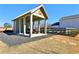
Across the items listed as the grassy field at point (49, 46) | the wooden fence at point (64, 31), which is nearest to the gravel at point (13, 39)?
the grassy field at point (49, 46)

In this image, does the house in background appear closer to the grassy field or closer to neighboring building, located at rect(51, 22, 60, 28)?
neighboring building, located at rect(51, 22, 60, 28)

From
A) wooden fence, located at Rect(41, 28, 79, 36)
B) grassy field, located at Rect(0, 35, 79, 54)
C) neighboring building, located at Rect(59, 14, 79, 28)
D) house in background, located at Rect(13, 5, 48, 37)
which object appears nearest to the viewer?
grassy field, located at Rect(0, 35, 79, 54)

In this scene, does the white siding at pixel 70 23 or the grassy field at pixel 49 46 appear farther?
the white siding at pixel 70 23

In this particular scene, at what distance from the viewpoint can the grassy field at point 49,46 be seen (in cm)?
495

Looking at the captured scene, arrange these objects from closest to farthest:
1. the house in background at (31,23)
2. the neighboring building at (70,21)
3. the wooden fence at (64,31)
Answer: the neighboring building at (70,21) → the wooden fence at (64,31) → the house in background at (31,23)

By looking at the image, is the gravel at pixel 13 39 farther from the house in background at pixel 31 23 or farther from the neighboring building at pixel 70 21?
the neighboring building at pixel 70 21

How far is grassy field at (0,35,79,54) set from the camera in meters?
4.95

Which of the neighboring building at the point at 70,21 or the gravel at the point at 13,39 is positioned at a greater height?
the neighboring building at the point at 70,21

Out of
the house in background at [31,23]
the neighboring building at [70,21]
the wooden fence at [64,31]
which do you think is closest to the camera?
the neighboring building at [70,21]

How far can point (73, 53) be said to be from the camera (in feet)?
16.0

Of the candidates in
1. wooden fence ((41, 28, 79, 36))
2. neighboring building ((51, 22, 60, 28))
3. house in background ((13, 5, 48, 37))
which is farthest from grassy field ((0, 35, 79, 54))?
house in background ((13, 5, 48, 37))

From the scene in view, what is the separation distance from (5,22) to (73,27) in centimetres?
236
